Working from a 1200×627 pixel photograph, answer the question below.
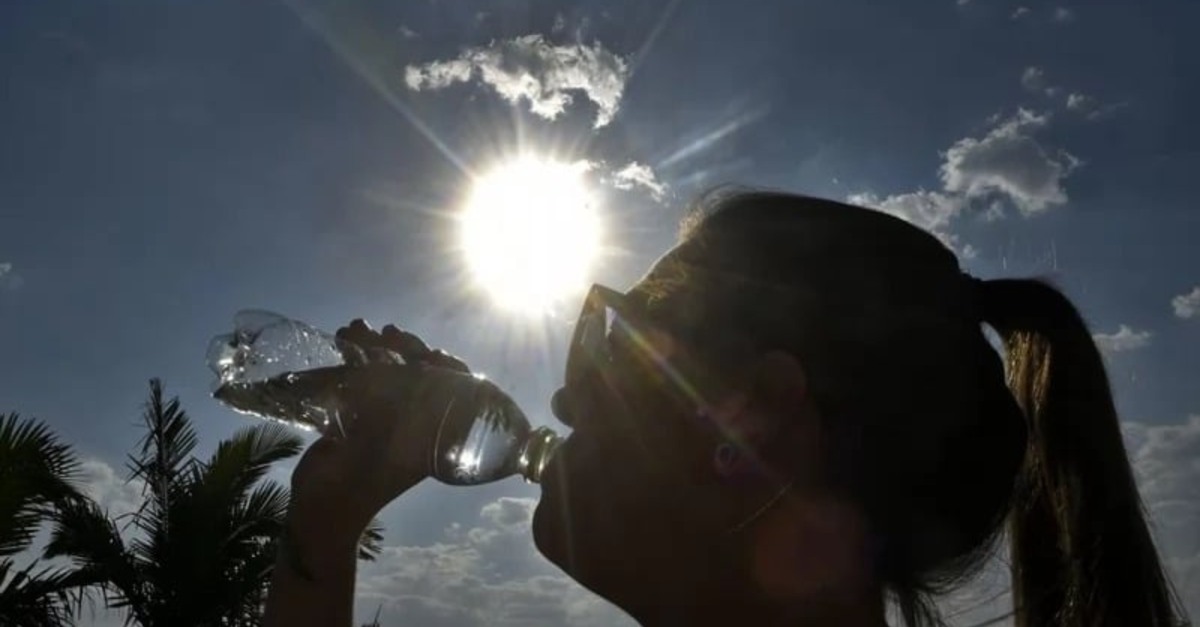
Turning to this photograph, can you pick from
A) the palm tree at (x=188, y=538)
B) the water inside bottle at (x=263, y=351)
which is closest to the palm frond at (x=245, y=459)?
the palm tree at (x=188, y=538)

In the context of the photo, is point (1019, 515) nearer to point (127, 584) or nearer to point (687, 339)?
point (687, 339)

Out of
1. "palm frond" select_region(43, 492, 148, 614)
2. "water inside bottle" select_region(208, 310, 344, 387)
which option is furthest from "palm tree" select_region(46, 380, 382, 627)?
"water inside bottle" select_region(208, 310, 344, 387)

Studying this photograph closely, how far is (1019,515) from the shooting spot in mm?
2033

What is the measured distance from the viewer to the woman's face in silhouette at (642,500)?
1.78 m

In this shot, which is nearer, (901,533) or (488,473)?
(901,533)

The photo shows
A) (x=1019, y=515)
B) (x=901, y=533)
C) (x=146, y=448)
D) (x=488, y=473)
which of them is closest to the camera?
(x=901, y=533)

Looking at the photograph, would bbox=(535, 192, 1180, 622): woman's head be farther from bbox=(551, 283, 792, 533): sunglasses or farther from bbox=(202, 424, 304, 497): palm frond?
bbox=(202, 424, 304, 497): palm frond

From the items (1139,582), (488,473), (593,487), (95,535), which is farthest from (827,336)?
(95,535)

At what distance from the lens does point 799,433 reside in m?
1.74

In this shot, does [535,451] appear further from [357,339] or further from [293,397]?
[293,397]

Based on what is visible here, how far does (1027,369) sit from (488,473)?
1348 millimetres

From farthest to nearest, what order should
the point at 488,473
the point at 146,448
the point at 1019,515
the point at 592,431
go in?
1. the point at 146,448
2. the point at 488,473
3. the point at 1019,515
4. the point at 592,431

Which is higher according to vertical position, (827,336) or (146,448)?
(146,448)

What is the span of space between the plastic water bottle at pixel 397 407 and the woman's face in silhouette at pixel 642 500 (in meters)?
0.41
